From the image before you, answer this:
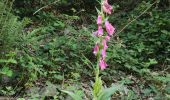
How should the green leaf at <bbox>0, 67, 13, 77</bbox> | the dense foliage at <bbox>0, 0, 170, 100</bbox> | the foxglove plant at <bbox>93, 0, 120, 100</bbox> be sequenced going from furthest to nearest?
the dense foliage at <bbox>0, 0, 170, 100</bbox>
the green leaf at <bbox>0, 67, 13, 77</bbox>
the foxglove plant at <bbox>93, 0, 120, 100</bbox>

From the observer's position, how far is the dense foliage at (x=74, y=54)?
4.52 metres

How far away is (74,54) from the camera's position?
17.0ft

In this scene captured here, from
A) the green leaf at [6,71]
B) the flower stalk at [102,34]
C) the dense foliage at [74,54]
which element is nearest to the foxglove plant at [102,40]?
the flower stalk at [102,34]

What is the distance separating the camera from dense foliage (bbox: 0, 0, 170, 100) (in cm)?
452

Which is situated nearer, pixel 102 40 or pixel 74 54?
pixel 102 40

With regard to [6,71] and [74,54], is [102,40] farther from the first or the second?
[74,54]

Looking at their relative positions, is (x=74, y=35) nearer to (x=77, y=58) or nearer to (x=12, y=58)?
(x=77, y=58)

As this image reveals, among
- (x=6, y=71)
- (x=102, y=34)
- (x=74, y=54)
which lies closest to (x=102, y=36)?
(x=102, y=34)

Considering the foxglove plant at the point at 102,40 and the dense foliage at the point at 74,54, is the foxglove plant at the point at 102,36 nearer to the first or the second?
the foxglove plant at the point at 102,40

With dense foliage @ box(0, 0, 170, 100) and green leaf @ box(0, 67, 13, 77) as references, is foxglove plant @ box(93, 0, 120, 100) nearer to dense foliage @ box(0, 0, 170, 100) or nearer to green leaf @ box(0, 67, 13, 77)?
dense foliage @ box(0, 0, 170, 100)

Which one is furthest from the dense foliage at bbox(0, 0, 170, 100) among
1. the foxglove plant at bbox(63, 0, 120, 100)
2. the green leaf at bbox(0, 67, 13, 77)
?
the foxglove plant at bbox(63, 0, 120, 100)

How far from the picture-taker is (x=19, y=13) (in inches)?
263

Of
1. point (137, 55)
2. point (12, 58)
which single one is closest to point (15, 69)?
point (12, 58)

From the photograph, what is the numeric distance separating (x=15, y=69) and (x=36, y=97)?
2.32 feet
